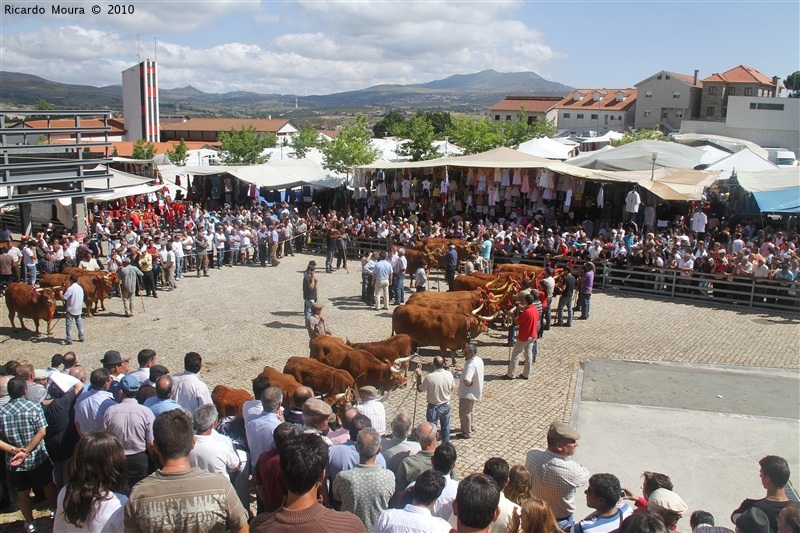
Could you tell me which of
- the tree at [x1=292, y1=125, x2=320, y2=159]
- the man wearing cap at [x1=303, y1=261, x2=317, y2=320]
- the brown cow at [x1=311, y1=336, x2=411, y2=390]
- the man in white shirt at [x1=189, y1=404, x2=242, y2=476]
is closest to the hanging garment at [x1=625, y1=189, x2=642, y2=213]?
the man wearing cap at [x1=303, y1=261, x2=317, y2=320]

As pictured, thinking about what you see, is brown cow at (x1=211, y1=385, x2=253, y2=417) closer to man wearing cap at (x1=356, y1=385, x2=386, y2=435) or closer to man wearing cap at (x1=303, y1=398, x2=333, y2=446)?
man wearing cap at (x1=356, y1=385, x2=386, y2=435)

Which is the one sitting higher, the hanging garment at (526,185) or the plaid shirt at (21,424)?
the hanging garment at (526,185)

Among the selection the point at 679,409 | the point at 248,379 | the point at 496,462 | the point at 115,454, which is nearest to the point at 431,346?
the point at 248,379

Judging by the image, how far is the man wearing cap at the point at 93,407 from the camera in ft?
22.7

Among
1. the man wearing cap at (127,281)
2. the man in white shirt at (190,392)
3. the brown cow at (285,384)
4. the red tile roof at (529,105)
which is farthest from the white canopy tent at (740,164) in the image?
the red tile roof at (529,105)

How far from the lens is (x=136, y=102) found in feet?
297

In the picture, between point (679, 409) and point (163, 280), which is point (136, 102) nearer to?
point (163, 280)

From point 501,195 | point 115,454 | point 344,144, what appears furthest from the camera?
point 344,144

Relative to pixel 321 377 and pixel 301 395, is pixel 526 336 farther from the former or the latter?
pixel 301 395

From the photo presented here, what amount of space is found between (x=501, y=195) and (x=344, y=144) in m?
12.7

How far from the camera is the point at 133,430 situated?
6316mm

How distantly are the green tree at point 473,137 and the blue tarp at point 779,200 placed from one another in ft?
65.8

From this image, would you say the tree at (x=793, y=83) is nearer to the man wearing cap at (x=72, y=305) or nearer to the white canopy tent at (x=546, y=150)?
the white canopy tent at (x=546, y=150)

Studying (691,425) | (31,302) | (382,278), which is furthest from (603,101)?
(691,425)
